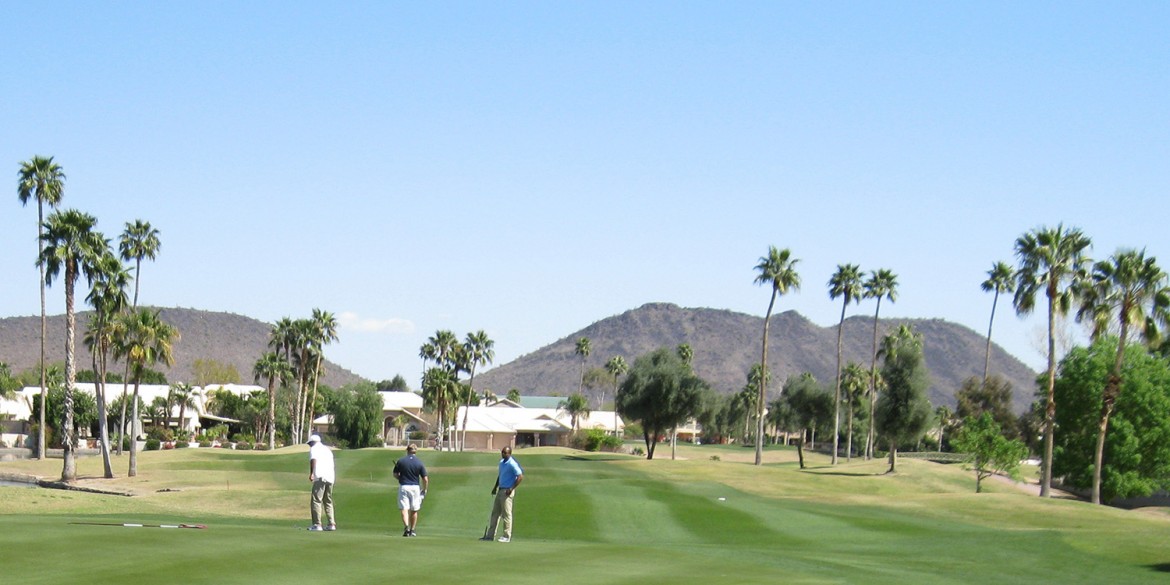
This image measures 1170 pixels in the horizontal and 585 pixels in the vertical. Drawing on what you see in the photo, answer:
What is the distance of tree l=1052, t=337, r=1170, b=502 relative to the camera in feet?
238

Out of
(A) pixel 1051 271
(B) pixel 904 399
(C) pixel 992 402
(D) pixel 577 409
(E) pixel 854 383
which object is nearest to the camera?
(A) pixel 1051 271

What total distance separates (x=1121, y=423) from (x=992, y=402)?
262 ft

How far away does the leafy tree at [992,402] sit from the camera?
146 m

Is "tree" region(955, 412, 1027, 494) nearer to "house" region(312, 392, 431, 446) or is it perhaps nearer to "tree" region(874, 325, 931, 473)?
"tree" region(874, 325, 931, 473)

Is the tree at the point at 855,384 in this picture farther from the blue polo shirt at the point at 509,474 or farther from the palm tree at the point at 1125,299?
the blue polo shirt at the point at 509,474

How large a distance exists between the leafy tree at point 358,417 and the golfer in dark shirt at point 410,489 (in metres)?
99.3

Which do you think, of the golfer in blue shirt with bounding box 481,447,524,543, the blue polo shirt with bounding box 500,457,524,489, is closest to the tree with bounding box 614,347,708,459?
the golfer in blue shirt with bounding box 481,447,524,543

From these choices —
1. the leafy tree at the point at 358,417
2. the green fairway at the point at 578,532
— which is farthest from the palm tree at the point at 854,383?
the green fairway at the point at 578,532

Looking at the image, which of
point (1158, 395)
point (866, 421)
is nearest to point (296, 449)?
point (1158, 395)

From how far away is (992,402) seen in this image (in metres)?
150

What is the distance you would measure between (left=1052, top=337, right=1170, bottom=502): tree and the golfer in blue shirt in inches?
2313

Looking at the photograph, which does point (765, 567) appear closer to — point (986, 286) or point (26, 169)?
point (26, 169)

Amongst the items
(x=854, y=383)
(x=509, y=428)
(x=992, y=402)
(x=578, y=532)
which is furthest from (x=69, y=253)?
(x=992, y=402)

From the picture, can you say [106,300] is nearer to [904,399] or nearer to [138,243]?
[138,243]
